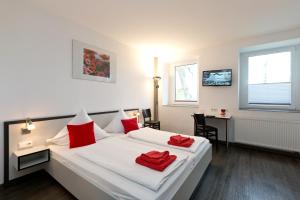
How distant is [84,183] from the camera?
1633 mm

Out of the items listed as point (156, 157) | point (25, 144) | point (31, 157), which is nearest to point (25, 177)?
point (31, 157)

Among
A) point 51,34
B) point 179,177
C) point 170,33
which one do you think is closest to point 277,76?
point 170,33

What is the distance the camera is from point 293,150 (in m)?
3.16

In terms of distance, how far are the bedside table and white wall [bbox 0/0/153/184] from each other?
9.0 inches

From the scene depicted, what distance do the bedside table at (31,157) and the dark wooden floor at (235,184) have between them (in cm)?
29

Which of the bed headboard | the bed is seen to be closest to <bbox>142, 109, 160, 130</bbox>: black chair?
the bed

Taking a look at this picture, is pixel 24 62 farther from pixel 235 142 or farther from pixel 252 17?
pixel 235 142

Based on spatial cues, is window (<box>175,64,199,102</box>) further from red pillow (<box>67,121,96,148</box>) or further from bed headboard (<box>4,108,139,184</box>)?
bed headboard (<box>4,108,139,184</box>)

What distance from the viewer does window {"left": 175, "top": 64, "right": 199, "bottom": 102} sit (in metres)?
4.86

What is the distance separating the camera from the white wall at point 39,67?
6.75 feet

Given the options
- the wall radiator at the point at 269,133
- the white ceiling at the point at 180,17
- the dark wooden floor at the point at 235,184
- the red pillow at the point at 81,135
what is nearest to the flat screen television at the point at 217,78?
the white ceiling at the point at 180,17

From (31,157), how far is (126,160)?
62.7 inches

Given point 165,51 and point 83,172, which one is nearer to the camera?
point 83,172

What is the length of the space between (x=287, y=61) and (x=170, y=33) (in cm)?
285
